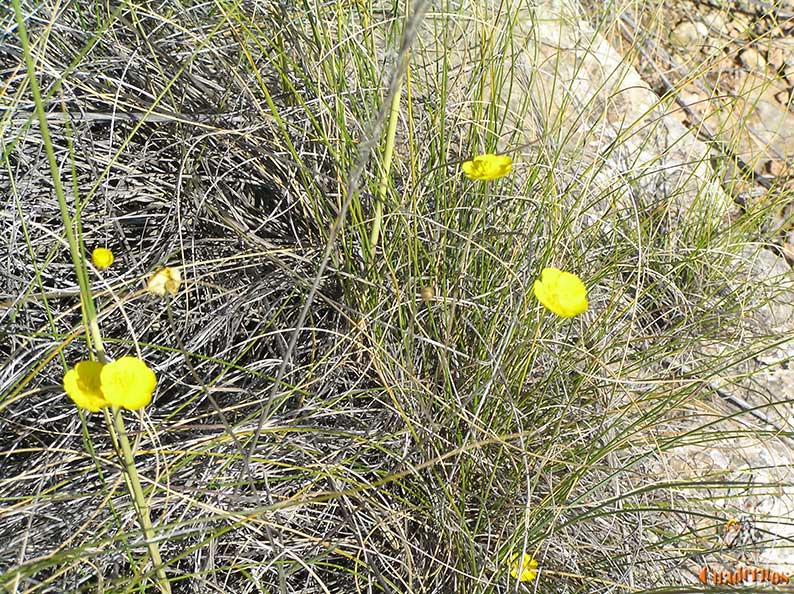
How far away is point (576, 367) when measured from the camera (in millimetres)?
1040

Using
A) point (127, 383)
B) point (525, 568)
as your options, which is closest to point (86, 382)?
point (127, 383)

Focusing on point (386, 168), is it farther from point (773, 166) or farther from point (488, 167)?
point (773, 166)

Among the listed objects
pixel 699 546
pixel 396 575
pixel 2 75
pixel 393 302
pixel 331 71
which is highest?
pixel 331 71

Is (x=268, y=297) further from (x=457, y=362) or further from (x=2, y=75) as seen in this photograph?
(x=2, y=75)

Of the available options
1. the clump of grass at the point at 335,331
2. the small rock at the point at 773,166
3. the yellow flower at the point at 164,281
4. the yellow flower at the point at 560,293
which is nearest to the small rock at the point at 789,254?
the small rock at the point at 773,166

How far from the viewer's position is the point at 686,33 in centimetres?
204

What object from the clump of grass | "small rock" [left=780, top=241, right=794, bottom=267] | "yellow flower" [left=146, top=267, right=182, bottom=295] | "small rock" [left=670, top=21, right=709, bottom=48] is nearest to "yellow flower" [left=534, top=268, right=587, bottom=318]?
the clump of grass

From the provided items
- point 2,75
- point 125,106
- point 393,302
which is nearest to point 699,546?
point 393,302

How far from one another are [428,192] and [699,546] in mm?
633

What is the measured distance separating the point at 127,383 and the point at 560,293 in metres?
0.45

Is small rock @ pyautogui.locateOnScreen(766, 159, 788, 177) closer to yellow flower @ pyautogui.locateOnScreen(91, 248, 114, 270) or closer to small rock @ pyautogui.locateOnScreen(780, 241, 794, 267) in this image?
small rock @ pyautogui.locateOnScreen(780, 241, 794, 267)

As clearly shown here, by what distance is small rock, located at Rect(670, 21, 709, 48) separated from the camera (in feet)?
6.63

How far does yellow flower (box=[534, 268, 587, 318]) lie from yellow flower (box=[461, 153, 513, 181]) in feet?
0.40

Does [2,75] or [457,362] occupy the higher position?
[2,75]
